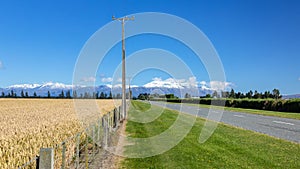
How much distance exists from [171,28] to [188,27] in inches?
56.7

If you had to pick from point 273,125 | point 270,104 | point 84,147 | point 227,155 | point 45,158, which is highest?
point 45,158

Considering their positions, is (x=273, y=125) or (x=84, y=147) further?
(x=273, y=125)

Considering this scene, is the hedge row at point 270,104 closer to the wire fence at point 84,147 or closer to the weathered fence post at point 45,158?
the wire fence at point 84,147

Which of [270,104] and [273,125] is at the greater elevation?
[270,104]

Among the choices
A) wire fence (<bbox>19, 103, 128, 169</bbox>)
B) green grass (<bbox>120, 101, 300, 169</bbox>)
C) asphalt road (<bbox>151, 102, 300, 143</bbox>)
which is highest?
wire fence (<bbox>19, 103, 128, 169</bbox>)

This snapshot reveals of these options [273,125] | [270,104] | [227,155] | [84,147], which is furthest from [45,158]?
[270,104]

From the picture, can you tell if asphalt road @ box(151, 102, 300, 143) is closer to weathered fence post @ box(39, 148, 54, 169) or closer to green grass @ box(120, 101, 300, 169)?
green grass @ box(120, 101, 300, 169)

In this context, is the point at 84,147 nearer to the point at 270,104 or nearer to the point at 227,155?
the point at 227,155

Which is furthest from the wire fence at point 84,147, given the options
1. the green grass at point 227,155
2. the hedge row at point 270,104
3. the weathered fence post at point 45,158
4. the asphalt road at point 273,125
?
the hedge row at point 270,104

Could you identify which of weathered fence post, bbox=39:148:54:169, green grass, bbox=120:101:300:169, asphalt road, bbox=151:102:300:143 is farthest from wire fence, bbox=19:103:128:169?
asphalt road, bbox=151:102:300:143

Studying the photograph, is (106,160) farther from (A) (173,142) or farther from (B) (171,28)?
(B) (171,28)

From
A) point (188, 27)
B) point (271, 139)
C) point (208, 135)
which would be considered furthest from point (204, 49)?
point (271, 139)

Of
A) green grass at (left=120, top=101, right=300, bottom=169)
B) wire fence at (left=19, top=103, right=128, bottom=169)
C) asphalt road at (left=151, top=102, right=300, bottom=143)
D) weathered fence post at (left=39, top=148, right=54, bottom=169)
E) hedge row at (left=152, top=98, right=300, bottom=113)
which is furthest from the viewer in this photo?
hedge row at (left=152, top=98, right=300, bottom=113)

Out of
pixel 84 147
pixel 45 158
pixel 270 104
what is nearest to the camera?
pixel 45 158
